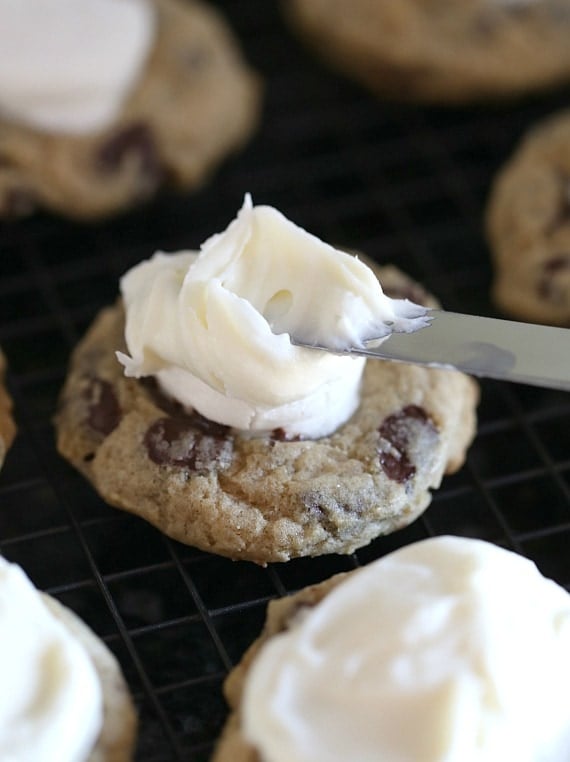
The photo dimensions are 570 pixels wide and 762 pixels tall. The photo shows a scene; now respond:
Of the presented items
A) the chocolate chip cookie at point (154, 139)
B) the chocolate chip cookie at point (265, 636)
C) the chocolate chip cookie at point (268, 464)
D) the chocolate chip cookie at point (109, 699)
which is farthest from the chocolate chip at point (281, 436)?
the chocolate chip cookie at point (154, 139)

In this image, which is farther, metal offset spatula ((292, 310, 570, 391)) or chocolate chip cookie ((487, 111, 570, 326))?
chocolate chip cookie ((487, 111, 570, 326))

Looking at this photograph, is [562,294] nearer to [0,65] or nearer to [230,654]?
[230,654]

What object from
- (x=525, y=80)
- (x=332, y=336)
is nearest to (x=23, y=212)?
(x=332, y=336)

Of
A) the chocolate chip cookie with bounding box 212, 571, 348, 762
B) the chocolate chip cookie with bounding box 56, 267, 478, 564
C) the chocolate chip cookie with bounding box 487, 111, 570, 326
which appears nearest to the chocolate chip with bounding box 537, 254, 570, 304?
the chocolate chip cookie with bounding box 487, 111, 570, 326

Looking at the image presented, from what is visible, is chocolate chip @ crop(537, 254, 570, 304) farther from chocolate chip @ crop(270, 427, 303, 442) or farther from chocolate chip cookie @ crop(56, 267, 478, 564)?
chocolate chip @ crop(270, 427, 303, 442)

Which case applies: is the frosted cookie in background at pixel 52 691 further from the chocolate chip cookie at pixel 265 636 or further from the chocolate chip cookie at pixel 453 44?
the chocolate chip cookie at pixel 453 44

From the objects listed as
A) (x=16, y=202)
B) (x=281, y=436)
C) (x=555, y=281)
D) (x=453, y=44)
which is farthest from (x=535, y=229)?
(x=16, y=202)
